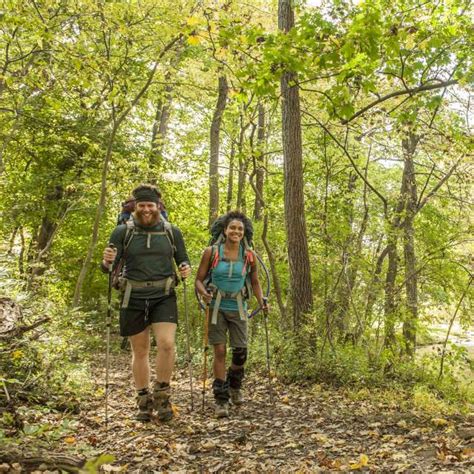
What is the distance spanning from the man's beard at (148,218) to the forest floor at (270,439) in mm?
2322

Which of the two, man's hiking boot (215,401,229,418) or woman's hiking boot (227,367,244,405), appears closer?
man's hiking boot (215,401,229,418)

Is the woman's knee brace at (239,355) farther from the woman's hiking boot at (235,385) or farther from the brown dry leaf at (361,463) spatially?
the brown dry leaf at (361,463)

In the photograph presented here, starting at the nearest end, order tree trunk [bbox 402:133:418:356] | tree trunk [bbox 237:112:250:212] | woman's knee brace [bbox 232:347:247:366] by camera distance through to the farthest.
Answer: woman's knee brace [bbox 232:347:247:366] → tree trunk [bbox 402:133:418:356] → tree trunk [bbox 237:112:250:212]

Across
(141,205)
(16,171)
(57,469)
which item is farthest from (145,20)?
(16,171)

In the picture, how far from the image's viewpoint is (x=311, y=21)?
6.52m

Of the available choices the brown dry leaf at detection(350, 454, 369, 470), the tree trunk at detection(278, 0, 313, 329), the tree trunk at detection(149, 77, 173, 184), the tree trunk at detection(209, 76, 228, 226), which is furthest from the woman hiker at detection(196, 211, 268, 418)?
the tree trunk at detection(209, 76, 228, 226)

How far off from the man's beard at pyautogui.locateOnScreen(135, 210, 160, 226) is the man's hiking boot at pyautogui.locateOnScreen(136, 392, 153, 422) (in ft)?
6.75

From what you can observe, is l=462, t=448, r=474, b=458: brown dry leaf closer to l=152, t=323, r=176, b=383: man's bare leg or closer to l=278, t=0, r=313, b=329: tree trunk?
l=152, t=323, r=176, b=383: man's bare leg

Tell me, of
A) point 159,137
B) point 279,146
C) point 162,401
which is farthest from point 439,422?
point 159,137

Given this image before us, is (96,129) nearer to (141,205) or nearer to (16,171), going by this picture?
(16,171)

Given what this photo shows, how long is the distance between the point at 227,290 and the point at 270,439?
6.50ft

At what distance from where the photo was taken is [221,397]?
6.46 meters

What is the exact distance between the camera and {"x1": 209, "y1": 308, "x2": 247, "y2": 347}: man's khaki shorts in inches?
260

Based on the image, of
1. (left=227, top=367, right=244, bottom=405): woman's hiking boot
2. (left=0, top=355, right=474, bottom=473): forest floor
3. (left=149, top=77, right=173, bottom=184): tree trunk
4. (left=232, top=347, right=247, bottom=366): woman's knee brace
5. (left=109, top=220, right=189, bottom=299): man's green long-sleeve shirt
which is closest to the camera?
(left=0, top=355, right=474, bottom=473): forest floor
